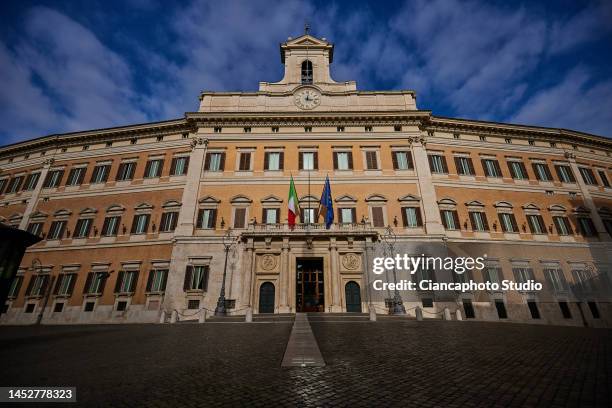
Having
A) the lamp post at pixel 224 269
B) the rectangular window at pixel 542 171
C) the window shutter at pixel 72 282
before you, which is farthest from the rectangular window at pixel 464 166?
the window shutter at pixel 72 282

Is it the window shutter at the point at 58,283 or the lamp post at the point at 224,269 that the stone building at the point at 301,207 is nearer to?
the window shutter at the point at 58,283

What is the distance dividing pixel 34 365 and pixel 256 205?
15871mm

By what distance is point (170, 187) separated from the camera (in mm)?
21906

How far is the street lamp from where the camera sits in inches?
627

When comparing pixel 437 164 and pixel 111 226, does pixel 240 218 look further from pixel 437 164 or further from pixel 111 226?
pixel 437 164

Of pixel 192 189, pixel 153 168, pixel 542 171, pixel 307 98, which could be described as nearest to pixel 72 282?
pixel 153 168

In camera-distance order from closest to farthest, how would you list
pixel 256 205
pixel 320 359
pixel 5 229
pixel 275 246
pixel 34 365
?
pixel 320 359, pixel 34 365, pixel 5 229, pixel 275 246, pixel 256 205

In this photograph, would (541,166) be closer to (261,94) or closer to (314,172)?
(314,172)

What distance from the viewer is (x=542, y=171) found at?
23.3m

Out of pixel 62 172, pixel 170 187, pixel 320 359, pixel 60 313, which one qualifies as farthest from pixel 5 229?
pixel 62 172

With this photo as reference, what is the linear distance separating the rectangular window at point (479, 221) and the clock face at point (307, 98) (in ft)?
52.0

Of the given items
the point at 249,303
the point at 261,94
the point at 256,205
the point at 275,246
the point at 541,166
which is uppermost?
the point at 261,94

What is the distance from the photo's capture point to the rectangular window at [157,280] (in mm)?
18516

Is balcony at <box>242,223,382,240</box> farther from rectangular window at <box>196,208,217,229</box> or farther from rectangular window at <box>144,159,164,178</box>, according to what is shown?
rectangular window at <box>144,159,164,178</box>
